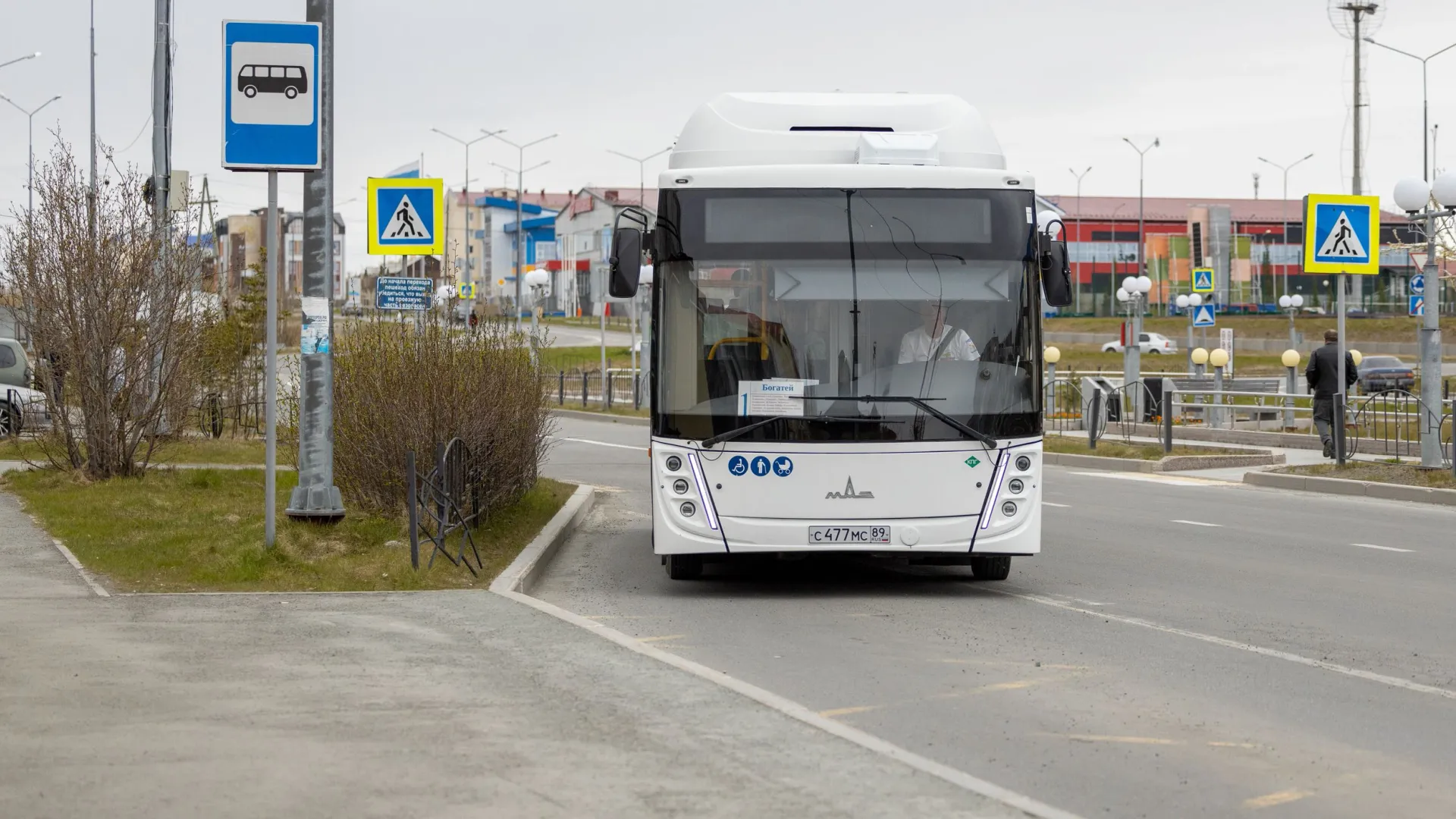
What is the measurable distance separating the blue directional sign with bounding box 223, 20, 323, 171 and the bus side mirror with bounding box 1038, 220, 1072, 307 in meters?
5.01

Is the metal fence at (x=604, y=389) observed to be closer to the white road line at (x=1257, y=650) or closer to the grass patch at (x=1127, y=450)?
the grass patch at (x=1127, y=450)

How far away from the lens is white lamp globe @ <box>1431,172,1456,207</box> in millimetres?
21641

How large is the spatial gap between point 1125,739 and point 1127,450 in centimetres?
2167

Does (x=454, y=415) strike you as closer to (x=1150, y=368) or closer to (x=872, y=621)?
(x=872, y=621)

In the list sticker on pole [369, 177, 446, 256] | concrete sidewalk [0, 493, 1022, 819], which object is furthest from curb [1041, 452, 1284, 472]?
concrete sidewalk [0, 493, 1022, 819]

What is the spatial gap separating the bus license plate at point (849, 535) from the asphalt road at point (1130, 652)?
16.5 inches

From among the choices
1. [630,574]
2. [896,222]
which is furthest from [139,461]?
[896,222]

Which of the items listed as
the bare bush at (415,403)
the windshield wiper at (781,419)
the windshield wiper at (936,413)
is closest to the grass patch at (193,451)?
the bare bush at (415,403)

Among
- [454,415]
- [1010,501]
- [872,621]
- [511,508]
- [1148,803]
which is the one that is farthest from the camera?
[511,508]

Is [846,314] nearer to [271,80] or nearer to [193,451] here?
[271,80]

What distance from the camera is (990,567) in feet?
41.3

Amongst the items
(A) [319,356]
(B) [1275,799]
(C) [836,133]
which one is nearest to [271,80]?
(A) [319,356]

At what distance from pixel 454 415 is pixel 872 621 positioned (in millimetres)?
4983

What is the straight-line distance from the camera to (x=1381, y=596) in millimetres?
12039
